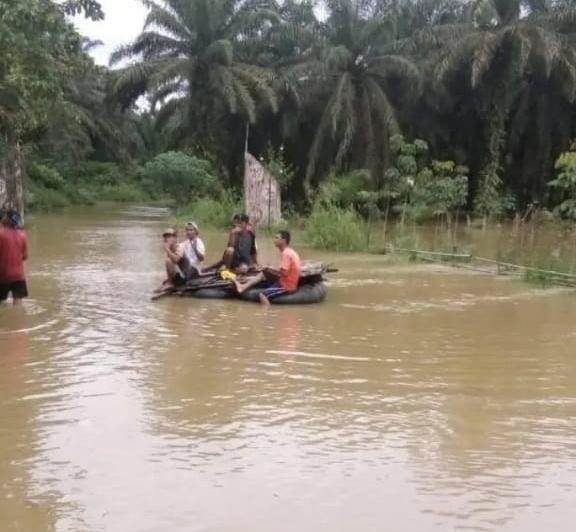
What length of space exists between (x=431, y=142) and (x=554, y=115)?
439 centimetres

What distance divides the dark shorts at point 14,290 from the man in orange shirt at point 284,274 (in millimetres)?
3015

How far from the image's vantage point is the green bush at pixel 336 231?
785 inches

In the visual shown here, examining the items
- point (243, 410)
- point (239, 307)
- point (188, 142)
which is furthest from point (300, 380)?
point (188, 142)

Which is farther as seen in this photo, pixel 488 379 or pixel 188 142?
pixel 188 142

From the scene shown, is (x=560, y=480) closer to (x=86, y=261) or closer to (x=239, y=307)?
(x=239, y=307)

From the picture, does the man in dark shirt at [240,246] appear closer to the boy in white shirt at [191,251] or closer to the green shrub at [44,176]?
the boy in white shirt at [191,251]

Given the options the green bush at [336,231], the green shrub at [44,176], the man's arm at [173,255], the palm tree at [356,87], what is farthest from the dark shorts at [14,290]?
the green shrub at [44,176]

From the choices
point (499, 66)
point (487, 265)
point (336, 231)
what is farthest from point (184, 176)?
point (487, 265)

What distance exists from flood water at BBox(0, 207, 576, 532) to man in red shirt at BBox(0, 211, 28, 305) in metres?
0.40

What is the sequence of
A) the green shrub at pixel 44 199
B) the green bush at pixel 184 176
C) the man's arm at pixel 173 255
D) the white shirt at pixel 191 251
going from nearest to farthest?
the man's arm at pixel 173 255 < the white shirt at pixel 191 251 < the green bush at pixel 184 176 < the green shrub at pixel 44 199

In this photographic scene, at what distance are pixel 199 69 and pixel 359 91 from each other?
5999 millimetres

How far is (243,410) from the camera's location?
667 cm

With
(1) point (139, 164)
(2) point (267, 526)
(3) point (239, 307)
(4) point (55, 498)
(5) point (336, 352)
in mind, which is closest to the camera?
(2) point (267, 526)

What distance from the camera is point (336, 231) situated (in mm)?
20000
